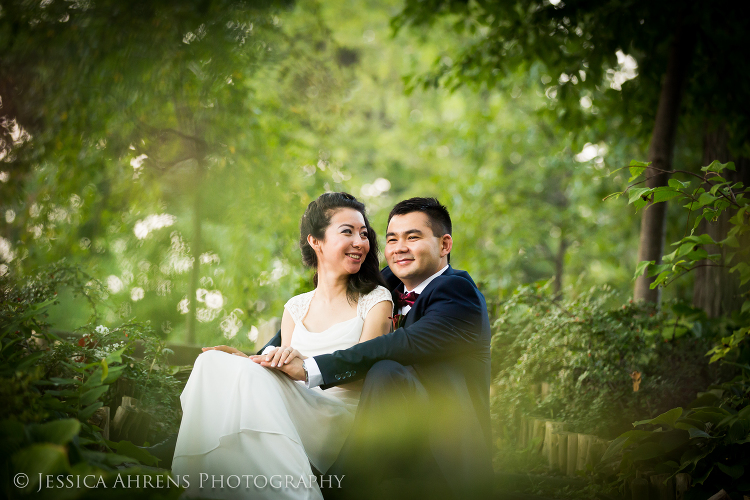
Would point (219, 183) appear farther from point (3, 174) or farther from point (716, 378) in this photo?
point (716, 378)

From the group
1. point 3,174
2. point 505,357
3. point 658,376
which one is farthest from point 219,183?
point 658,376

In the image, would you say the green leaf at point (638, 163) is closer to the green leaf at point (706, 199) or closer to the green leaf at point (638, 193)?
the green leaf at point (638, 193)

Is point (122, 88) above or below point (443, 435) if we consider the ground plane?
above

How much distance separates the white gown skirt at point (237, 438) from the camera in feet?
6.64

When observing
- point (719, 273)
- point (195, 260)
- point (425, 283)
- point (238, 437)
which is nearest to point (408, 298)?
point (425, 283)

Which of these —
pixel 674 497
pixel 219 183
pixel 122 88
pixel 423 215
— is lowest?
pixel 674 497

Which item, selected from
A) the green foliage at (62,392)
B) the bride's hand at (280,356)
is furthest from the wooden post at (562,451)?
the green foliage at (62,392)

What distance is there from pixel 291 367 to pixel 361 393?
0.30 metres

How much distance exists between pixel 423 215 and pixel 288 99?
185 inches

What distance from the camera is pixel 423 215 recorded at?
2.69 meters

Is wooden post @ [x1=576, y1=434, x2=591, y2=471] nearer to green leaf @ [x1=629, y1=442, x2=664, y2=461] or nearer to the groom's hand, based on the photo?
green leaf @ [x1=629, y1=442, x2=664, y2=461]

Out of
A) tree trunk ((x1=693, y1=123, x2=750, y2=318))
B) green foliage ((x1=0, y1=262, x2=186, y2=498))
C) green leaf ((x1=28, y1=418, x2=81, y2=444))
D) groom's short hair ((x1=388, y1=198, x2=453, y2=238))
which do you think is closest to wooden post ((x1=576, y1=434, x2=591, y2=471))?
groom's short hair ((x1=388, y1=198, x2=453, y2=238))

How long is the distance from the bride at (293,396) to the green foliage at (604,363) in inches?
55.3

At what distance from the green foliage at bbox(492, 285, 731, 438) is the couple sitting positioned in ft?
4.10
